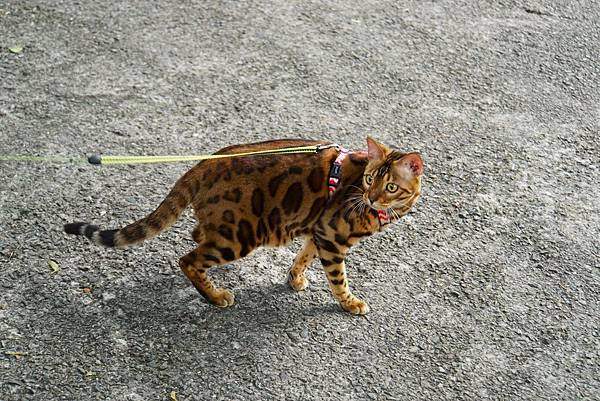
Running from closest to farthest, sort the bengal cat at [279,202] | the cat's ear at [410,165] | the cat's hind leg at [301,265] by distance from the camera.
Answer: the cat's ear at [410,165] < the bengal cat at [279,202] < the cat's hind leg at [301,265]

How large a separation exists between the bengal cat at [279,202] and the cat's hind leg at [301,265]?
20cm

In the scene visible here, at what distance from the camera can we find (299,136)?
241 inches

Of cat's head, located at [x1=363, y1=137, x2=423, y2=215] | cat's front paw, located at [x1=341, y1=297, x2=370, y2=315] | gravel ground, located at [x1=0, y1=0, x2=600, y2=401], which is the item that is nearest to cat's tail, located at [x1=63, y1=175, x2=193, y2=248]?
gravel ground, located at [x1=0, y1=0, x2=600, y2=401]

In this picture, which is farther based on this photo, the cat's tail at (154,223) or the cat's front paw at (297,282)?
the cat's front paw at (297,282)

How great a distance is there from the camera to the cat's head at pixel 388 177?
4.14m

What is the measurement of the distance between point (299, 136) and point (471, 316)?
2074 millimetres

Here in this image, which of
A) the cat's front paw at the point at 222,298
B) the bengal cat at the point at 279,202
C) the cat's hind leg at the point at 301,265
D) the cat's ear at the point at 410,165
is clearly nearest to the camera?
the cat's ear at the point at 410,165

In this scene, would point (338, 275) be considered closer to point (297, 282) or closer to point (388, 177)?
point (297, 282)

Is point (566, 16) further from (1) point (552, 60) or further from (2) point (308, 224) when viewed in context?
(2) point (308, 224)

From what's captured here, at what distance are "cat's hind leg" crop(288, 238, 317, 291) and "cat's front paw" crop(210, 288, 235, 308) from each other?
1.26 ft

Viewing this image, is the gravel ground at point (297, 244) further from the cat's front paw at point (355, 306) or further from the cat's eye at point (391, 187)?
the cat's eye at point (391, 187)

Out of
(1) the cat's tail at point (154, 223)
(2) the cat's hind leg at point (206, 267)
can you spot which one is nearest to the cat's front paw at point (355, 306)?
(2) the cat's hind leg at point (206, 267)

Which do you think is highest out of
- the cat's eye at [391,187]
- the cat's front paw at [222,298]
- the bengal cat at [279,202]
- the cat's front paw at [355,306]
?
the cat's eye at [391,187]

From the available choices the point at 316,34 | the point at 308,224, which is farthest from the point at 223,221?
the point at 316,34
